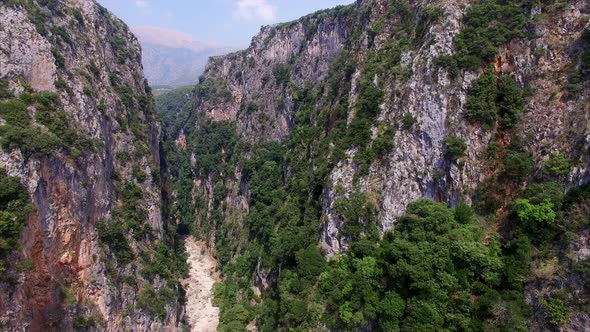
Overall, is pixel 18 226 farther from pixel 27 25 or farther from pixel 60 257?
pixel 27 25

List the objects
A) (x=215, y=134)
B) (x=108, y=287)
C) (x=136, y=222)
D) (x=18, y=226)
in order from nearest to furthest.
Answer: (x=18, y=226) < (x=108, y=287) < (x=136, y=222) < (x=215, y=134)

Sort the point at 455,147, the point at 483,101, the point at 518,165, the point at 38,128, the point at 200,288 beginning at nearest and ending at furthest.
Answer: the point at 518,165, the point at 455,147, the point at 483,101, the point at 38,128, the point at 200,288

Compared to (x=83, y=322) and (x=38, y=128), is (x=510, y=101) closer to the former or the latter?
(x=38, y=128)

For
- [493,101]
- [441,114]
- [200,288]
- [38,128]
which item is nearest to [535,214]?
[493,101]

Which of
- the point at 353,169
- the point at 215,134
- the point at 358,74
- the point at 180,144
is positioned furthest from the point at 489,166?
the point at 180,144

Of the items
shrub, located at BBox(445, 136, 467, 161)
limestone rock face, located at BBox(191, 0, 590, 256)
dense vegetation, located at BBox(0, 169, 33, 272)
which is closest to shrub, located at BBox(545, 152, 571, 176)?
limestone rock face, located at BBox(191, 0, 590, 256)
